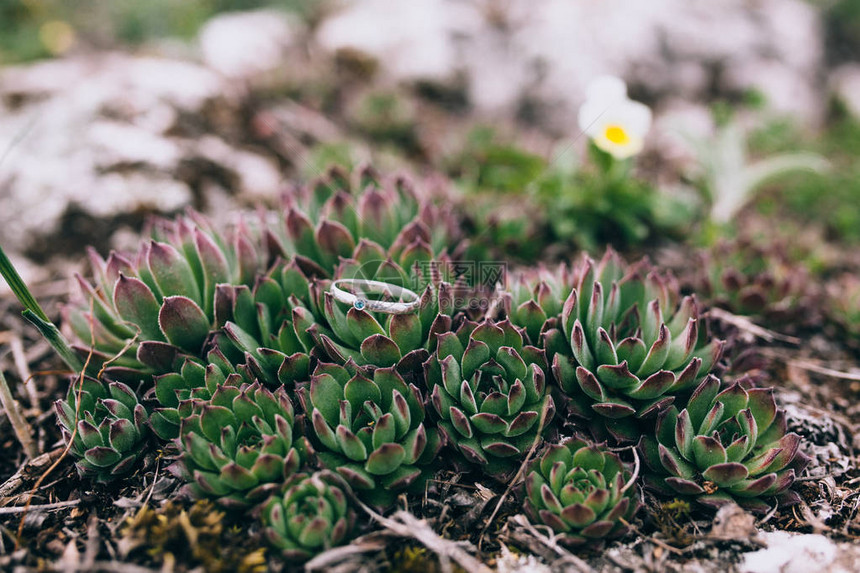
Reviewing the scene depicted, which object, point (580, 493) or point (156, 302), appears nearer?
point (580, 493)

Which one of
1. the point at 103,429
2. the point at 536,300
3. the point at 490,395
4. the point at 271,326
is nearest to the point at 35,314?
the point at 103,429

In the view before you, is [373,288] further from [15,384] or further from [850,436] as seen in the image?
[850,436]

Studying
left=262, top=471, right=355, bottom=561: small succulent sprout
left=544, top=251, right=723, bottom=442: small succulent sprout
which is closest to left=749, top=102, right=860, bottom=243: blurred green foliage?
left=544, top=251, right=723, bottom=442: small succulent sprout

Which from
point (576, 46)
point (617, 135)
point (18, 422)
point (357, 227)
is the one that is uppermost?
point (576, 46)

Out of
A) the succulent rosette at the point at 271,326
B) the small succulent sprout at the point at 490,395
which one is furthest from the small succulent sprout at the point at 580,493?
the succulent rosette at the point at 271,326

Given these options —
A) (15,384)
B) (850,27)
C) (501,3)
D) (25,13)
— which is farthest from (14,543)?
(850,27)

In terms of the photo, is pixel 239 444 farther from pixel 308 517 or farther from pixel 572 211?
pixel 572 211
